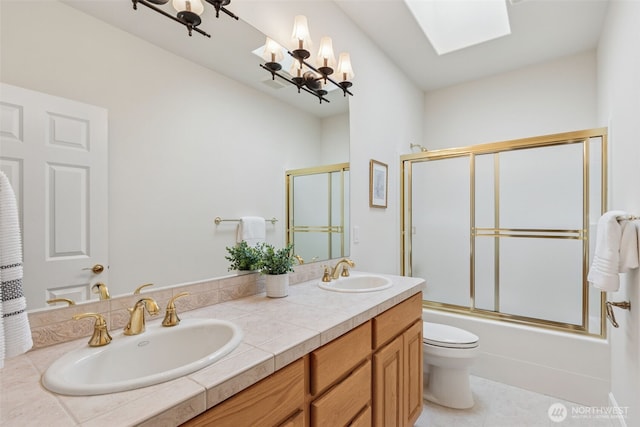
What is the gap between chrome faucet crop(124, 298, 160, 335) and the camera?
967 millimetres

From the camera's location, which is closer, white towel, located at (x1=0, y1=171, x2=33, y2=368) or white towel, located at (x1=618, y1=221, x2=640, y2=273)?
white towel, located at (x1=0, y1=171, x2=33, y2=368)

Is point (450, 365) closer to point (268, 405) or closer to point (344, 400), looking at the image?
point (344, 400)

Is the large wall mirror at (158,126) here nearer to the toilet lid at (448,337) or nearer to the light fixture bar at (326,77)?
the light fixture bar at (326,77)

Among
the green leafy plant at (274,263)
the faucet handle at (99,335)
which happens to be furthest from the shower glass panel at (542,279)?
the faucet handle at (99,335)

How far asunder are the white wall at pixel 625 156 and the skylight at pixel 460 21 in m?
0.66

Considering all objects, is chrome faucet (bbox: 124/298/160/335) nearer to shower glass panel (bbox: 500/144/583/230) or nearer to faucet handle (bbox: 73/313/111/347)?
faucet handle (bbox: 73/313/111/347)

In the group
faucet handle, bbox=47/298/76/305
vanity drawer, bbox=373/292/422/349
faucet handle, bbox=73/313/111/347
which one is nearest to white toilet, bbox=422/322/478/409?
vanity drawer, bbox=373/292/422/349

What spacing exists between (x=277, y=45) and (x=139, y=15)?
0.70 m

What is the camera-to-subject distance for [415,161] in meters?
2.94

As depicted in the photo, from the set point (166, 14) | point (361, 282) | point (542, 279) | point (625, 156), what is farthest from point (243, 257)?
point (542, 279)

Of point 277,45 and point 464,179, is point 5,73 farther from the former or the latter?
point 464,179

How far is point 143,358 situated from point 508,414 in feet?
7.10

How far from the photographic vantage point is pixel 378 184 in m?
2.52

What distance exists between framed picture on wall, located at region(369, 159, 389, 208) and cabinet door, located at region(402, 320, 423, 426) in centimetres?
101
